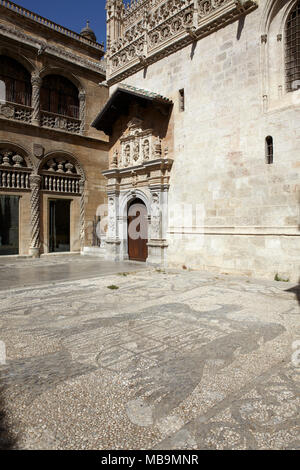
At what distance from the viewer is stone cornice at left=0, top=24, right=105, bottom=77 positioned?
14492 mm

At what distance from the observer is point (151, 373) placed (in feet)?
9.60

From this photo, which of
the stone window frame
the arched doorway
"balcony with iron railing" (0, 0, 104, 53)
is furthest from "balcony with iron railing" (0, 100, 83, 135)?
the stone window frame

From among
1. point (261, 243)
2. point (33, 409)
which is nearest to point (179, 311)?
point (33, 409)

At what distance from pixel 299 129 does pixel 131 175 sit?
682 centimetres

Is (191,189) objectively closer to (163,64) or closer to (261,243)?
(261,243)

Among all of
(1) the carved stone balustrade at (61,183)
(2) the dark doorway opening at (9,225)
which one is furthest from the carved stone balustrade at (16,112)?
(2) the dark doorway opening at (9,225)

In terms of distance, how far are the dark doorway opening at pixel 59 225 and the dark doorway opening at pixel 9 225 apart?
5.74ft

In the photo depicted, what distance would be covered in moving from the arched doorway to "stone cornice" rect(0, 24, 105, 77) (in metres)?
9.69

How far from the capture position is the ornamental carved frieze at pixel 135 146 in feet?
39.5

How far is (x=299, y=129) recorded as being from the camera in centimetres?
774

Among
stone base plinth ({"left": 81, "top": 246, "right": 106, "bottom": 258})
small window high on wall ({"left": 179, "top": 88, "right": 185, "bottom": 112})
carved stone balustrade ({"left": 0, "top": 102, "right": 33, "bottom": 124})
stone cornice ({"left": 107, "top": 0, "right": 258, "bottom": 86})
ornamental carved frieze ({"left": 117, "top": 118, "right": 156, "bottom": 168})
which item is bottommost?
stone base plinth ({"left": 81, "top": 246, "right": 106, "bottom": 258})

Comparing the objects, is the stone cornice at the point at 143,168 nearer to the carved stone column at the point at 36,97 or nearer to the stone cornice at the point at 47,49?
the carved stone column at the point at 36,97

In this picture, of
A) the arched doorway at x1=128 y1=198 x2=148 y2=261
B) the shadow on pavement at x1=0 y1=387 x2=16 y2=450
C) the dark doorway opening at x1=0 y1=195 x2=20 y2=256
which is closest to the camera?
the shadow on pavement at x1=0 y1=387 x2=16 y2=450

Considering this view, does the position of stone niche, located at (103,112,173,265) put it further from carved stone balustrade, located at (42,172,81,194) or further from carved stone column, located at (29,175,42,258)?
carved stone column, located at (29,175,42,258)
